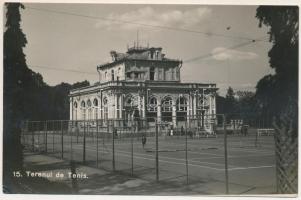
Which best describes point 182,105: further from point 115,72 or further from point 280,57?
point 280,57

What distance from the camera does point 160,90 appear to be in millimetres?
31141

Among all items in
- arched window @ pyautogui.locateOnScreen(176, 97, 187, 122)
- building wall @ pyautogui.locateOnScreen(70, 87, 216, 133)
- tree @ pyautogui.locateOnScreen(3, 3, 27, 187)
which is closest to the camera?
tree @ pyautogui.locateOnScreen(3, 3, 27, 187)

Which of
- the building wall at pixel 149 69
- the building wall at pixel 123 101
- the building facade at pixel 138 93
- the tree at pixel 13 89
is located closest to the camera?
the tree at pixel 13 89

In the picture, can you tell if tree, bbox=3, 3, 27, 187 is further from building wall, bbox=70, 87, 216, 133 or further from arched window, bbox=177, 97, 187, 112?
building wall, bbox=70, 87, 216, 133

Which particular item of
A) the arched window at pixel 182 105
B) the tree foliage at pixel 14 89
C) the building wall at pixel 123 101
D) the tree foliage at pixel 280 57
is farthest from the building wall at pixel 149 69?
the tree foliage at pixel 280 57

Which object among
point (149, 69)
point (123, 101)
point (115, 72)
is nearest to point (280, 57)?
point (149, 69)

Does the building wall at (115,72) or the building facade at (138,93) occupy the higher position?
the building wall at (115,72)

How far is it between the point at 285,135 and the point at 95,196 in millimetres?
2611

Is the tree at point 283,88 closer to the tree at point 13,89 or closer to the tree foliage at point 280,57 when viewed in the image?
the tree foliage at point 280,57

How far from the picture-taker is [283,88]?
5.99m

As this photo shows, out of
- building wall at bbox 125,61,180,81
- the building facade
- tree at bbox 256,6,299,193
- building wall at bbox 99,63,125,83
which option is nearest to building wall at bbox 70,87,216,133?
the building facade

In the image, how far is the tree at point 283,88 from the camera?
5.95 metres

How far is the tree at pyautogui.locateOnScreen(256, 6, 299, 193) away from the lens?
5945 millimetres

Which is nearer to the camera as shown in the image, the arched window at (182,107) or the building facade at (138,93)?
the building facade at (138,93)
